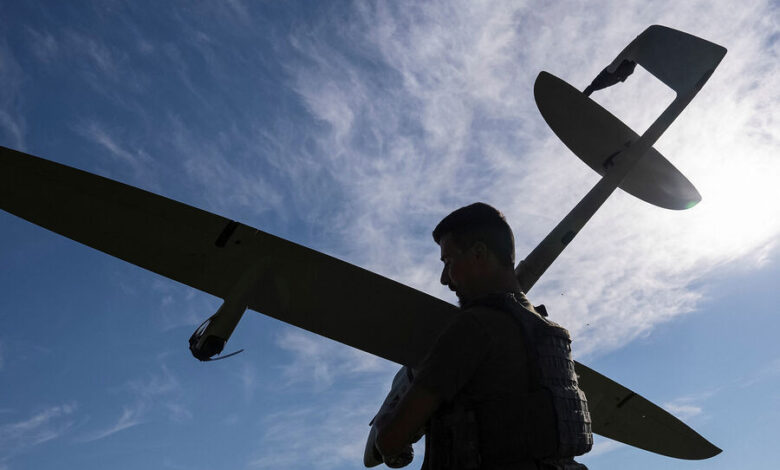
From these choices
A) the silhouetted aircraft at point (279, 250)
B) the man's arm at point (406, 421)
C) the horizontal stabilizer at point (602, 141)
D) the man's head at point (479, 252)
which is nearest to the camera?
the man's arm at point (406, 421)

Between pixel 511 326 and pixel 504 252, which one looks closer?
pixel 511 326

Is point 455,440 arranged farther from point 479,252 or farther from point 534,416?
point 479,252

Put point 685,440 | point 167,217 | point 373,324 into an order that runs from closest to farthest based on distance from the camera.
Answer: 1. point 167,217
2. point 373,324
3. point 685,440

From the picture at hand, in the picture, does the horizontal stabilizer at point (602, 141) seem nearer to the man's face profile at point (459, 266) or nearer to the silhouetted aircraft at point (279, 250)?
the silhouetted aircraft at point (279, 250)

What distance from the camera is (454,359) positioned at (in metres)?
2.78

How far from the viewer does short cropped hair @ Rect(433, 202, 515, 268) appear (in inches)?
135

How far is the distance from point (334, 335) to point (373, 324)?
61 cm

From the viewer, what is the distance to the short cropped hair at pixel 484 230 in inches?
135

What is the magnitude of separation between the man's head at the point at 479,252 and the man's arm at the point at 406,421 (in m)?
0.84

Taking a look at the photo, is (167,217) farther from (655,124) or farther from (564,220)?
(655,124)

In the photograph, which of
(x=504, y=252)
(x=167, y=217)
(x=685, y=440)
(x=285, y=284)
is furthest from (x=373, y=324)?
(x=685, y=440)

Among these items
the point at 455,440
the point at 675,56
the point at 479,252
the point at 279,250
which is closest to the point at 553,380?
the point at 455,440

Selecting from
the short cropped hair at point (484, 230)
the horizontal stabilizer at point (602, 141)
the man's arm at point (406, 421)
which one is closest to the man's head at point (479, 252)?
the short cropped hair at point (484, 230)

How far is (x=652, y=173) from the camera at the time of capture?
980 centimetres
